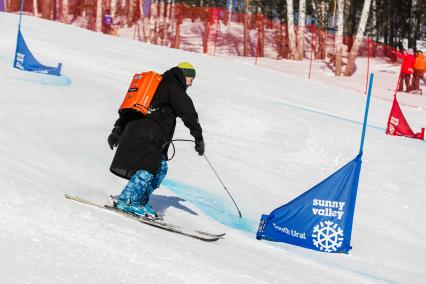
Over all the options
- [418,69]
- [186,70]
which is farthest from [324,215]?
[418,69]

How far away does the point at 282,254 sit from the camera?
680 centimetres

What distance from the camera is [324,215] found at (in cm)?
734

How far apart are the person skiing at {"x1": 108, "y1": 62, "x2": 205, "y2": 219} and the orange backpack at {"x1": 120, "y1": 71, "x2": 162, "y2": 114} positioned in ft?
0.21

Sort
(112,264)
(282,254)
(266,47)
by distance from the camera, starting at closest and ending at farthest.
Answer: (112,264) → (282,254) → (266,47)

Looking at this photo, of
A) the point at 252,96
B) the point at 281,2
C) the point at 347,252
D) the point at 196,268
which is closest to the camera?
the point at 196,268

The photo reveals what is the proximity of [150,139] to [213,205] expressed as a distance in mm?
2458

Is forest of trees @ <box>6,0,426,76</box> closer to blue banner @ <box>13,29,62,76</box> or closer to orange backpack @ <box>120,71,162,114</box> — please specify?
blue banner @ <box>13,29,62,76</box>

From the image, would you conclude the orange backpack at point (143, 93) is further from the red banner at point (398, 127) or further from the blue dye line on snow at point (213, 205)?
the red banner at point (398, 127)

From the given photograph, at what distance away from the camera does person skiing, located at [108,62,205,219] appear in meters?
6.29

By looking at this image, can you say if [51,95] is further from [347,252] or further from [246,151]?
[347,252]

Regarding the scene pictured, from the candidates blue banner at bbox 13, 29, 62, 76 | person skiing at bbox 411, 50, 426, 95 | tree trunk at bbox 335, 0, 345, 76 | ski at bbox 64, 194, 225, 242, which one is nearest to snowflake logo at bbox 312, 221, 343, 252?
ski at bbox 64, 194, 225, 242

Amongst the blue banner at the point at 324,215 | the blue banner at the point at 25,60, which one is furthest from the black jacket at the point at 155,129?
the blue banner at the point at 25,60

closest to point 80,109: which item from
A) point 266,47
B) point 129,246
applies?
point 129,246

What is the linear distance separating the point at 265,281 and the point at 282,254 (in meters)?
1.64
